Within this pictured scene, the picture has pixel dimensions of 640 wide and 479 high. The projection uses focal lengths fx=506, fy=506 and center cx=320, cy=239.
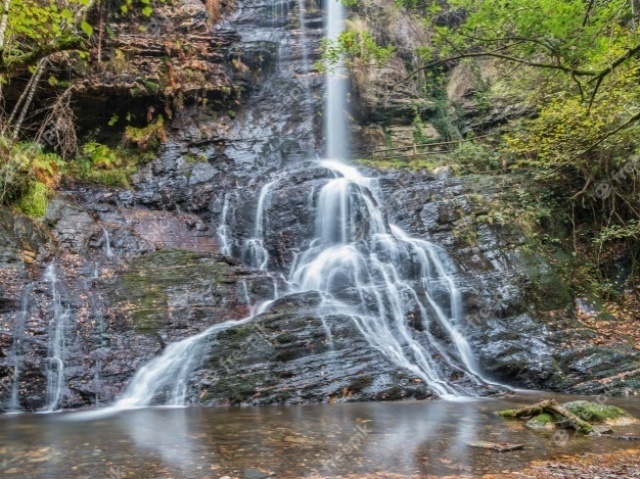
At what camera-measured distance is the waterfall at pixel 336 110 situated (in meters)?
18.7

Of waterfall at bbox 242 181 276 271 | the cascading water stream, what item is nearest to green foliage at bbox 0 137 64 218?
the cascading water stream

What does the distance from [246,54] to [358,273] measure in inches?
471

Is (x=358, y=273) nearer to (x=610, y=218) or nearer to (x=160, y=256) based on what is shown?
(x=160, y=256)

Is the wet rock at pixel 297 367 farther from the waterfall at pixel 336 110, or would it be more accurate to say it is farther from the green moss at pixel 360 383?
the waterfall at pixel 336 110

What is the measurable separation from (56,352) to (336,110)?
14.3 metres

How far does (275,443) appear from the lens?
4.52m

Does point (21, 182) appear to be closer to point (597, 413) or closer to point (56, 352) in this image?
point (56, 352)

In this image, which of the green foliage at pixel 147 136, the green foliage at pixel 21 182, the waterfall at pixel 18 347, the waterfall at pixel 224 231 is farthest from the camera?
the green foliage at pixel 147 136

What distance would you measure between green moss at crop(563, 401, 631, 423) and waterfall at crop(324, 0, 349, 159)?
1381 cm

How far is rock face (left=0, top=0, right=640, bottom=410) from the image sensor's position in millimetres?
7480

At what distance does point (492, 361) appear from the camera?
28.5 ft

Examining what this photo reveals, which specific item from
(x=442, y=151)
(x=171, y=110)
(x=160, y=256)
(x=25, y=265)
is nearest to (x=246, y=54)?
(x=171, y=110)

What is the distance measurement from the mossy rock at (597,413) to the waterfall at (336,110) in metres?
13.8

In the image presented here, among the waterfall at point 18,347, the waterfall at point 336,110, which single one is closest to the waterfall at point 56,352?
the waterfall at point 18,347
